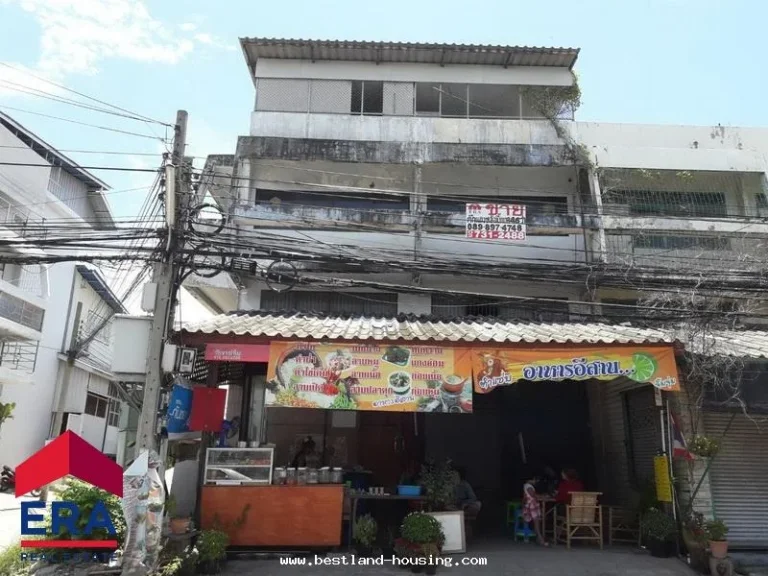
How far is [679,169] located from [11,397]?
2195 cm

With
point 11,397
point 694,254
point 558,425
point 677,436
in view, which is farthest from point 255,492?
point 11,397

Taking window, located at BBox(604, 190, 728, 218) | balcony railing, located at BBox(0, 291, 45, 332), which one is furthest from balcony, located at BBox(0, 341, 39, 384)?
window, located at BBox(604, 190, 728, 218)

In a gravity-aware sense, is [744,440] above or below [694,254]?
below

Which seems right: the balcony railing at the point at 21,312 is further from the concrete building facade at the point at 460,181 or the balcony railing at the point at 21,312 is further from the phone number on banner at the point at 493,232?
the phone number on banner at the point at 493,232

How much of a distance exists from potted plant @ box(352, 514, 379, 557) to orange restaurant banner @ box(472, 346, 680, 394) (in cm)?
247

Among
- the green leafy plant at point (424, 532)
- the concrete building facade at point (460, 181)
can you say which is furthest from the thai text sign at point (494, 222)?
the green leafy plant at point (424, 532)

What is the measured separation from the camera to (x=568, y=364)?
816cm

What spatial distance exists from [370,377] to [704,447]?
4.79 metres

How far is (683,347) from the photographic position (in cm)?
814

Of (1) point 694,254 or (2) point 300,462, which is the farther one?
(1) point 694,254

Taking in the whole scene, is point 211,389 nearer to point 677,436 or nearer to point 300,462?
point 300,462

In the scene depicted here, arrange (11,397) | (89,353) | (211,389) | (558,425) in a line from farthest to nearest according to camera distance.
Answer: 1. (89,353)
2. (11,397)
3. (558,425)
4. (211,389)

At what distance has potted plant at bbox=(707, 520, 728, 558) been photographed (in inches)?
285

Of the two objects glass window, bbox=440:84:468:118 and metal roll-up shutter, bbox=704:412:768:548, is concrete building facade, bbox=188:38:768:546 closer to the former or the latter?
glass window, bbox=440:84:468:118
